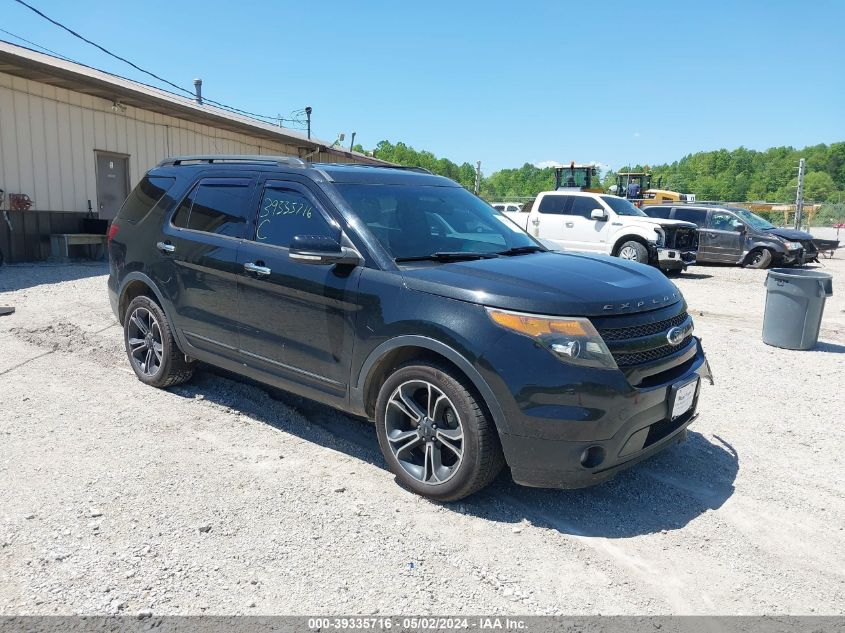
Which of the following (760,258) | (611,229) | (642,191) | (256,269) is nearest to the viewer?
(256,269)

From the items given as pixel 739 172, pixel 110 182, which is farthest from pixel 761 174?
pixel 110 182

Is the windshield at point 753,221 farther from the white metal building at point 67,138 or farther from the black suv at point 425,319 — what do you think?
the black suv at point 425,319

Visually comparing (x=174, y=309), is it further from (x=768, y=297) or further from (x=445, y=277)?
(x=768, y=297)

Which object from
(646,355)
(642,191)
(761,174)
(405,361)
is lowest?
(405,361)

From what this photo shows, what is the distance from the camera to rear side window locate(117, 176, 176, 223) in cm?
526

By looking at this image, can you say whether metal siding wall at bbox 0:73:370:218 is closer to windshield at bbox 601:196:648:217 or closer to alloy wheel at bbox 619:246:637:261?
windshield at bbox 601:196:648:217

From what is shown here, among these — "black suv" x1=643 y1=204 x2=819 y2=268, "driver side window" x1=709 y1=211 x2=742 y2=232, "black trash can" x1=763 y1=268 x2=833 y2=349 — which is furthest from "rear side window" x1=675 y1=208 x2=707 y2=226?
"black trash can" x1=763 y1=268 x2=833 y2=349

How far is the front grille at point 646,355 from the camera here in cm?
326

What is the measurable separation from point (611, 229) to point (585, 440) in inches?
504

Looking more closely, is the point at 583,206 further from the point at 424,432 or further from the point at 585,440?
the point at 585,440

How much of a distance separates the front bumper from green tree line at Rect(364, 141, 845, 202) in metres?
92.5

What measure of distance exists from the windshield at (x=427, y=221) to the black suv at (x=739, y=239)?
14555 mm

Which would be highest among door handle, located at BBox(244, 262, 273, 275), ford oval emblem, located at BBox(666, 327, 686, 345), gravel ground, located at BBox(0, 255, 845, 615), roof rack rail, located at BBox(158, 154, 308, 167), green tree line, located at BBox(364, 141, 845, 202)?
green tree line, located at BBox(364, 141, 845, 202)

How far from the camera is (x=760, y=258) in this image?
1717 cm
